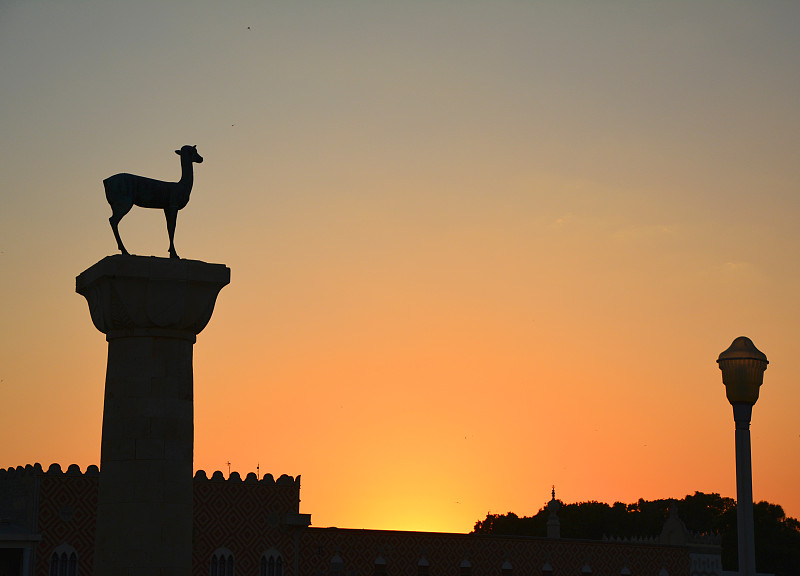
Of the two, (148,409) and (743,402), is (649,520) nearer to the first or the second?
(743,402)

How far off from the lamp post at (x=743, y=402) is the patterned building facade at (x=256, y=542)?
33.3m

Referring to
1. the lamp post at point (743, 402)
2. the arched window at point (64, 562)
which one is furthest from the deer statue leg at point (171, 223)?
the arched window at point (64, 562)

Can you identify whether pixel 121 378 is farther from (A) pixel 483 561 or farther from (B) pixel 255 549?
(A) pixel 483 561

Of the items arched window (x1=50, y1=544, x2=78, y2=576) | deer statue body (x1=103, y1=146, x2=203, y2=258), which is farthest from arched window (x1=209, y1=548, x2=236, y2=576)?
deer statue body (x1=103, y1=146, x2=203, y2=258)

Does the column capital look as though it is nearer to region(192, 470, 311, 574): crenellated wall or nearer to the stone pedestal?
the stone pedestal

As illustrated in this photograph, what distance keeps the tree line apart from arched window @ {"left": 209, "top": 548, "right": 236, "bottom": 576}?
263 ft

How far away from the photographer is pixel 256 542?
51906mm

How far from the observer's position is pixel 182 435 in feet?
61.6

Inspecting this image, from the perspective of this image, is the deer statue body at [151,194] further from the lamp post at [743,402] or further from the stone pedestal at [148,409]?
the lamp post at [743,402]

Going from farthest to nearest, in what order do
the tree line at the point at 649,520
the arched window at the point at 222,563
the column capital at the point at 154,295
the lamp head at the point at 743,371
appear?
the tree line at the point at 649,520, the arched window at the point at 222,563, the lamp head at the point at 743,371, the column capital at the point at 154,295

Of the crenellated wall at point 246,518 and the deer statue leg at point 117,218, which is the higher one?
the deer statue leg at point 117,218

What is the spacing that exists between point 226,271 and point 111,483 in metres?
3.78

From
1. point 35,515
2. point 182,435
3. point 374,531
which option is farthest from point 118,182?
point 374,531

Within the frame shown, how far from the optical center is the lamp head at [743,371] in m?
20.4
